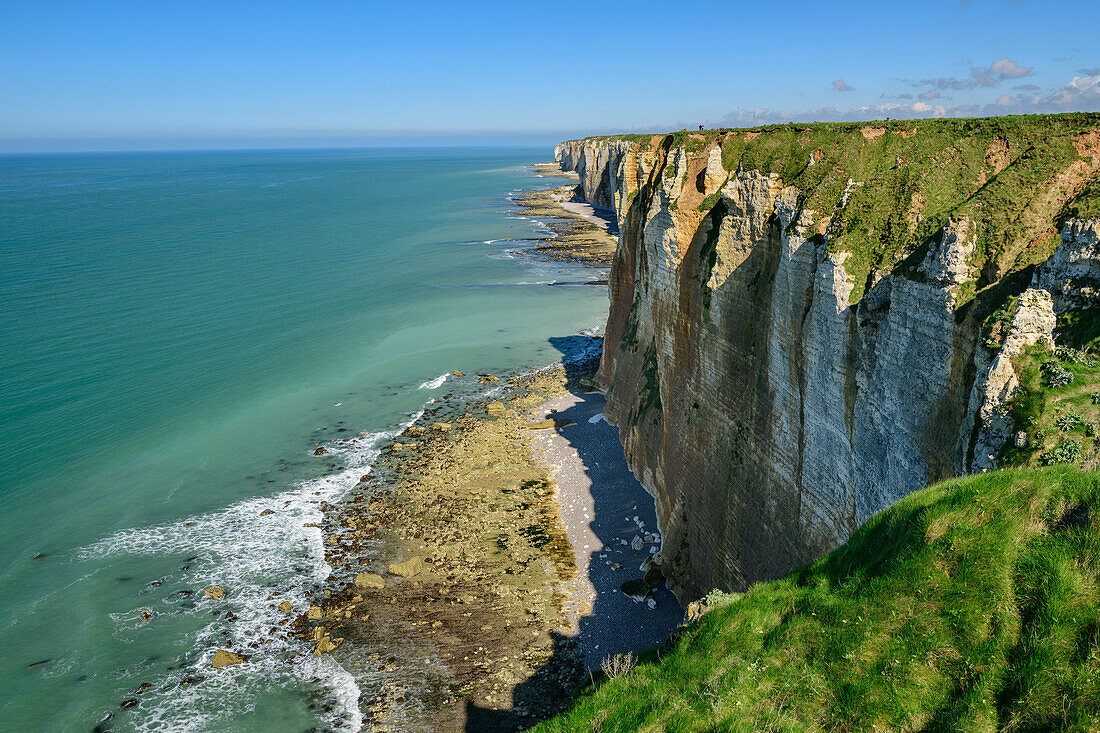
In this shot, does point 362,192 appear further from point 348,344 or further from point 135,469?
point 135,469

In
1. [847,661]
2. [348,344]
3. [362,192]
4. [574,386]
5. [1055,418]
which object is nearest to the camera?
[847,661]

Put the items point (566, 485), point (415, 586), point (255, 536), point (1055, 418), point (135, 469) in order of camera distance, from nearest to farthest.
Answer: point (1055, 418), point (415, 586), point (255, 536), point (566, 485), point (135, 469)

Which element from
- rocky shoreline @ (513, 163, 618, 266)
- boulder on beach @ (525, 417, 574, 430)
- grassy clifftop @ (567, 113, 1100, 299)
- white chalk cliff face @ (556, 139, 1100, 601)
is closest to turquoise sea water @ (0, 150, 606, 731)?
rocky shoreline @ (513, 163, 618, 266)

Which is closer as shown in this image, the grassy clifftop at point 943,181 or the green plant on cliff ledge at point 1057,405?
the green plant on cliff ledge at point 1057,405

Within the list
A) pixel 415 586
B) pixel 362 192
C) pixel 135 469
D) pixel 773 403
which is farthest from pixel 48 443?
pixel 362 192

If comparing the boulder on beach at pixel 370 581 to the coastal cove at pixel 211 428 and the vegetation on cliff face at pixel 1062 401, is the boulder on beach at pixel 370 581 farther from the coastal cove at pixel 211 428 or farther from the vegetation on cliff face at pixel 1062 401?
the vegetation on cliff face at pixel 1062 401

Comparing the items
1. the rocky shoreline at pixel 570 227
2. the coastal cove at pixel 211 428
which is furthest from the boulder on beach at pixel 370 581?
the rocky shoreline at pixel 570 227
